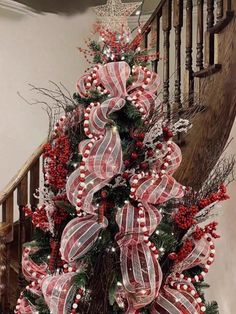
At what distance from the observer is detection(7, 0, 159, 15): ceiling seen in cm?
467

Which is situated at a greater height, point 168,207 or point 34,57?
point 34,57

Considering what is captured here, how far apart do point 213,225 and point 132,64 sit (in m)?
0.71

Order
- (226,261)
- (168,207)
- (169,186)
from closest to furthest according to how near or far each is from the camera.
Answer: (169,186) → (168,207) → (226,261)

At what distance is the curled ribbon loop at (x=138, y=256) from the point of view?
1.63 m

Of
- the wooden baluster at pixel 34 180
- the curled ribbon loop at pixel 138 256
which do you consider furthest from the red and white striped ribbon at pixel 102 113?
the wooden baluster at pixel 34 180

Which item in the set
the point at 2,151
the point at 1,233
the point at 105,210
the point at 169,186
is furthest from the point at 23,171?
the point at 2,151

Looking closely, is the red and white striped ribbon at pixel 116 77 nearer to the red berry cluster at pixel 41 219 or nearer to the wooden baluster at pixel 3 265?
the red berry cluster at pixel 41 219

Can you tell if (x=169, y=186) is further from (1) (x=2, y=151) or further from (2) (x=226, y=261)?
(1) (x=2, y=151)

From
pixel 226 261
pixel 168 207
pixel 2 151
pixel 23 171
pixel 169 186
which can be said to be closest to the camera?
pixel 169 186

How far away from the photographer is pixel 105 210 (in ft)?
5.66

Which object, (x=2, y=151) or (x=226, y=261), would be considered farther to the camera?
(x=2, y=151)

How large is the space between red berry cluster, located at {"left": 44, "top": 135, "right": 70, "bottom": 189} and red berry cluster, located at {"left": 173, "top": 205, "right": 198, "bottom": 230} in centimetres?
46

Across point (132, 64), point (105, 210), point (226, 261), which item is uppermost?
point (132, 64)

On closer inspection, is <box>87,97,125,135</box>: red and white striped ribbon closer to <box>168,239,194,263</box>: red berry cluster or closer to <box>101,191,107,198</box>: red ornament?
<box>101,191,107,198</box>: red ornament
